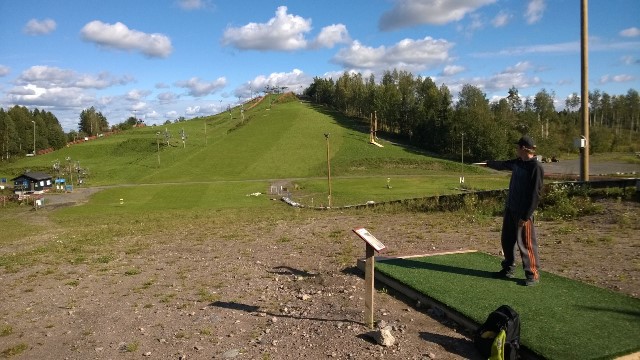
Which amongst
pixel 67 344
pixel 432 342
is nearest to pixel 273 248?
pixel 67 344

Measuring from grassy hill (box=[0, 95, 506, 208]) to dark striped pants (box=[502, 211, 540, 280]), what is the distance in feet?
119

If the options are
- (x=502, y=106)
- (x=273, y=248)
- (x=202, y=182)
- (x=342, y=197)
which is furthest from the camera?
(x=502, y=106)

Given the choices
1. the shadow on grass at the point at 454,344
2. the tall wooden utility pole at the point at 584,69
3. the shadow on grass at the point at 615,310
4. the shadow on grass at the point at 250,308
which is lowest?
the shadow on grass at the point at 250,308

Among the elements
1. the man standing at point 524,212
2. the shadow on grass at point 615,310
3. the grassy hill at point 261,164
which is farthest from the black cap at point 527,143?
the grassy hill at point 261,164

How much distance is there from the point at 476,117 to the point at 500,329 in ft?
287

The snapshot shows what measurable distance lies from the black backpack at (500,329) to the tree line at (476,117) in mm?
73585

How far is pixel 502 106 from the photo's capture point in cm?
10625

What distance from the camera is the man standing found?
23.6ft

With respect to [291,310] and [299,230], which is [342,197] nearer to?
[299,230]

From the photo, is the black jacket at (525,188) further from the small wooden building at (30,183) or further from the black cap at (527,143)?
the small wooden building at (30,183)

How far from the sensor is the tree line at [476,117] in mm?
86125

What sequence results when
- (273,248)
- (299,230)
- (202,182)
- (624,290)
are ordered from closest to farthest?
1. (624,290)
2. (273,248)
3. (299,230)
4. (202,182)

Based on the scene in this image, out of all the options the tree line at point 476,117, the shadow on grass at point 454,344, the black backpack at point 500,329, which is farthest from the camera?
the tree line at point 476,117

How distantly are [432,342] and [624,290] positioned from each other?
3.49 metres
